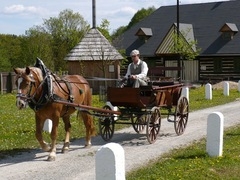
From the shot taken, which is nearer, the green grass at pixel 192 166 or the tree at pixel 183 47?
the green grass at pixel 192 166

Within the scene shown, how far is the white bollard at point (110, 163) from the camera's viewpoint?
5926mm

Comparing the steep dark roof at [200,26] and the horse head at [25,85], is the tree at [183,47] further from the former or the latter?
the horse head at [25,85]

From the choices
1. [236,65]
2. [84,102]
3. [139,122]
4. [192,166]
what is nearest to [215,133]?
[192,166]

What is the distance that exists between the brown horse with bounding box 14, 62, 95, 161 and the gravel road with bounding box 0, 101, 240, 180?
1.22 feet

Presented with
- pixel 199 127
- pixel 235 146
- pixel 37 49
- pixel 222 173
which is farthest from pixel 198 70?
pixel 222 173

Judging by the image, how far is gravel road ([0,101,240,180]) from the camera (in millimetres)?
9164

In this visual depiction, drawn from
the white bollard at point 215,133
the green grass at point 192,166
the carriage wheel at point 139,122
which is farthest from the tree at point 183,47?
the white bollard at point 215,133

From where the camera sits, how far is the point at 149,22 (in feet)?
179

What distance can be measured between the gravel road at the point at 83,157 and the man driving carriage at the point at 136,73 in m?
1.51

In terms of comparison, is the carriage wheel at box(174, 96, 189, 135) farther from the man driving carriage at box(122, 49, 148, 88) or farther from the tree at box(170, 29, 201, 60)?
the tree at box(170, 29, 201, 60)

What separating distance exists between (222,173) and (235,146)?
291 centimetres

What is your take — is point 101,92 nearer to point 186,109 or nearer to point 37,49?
point 186,109

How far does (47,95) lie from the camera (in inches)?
408

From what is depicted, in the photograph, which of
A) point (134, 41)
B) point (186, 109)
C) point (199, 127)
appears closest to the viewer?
point (186, 109)
